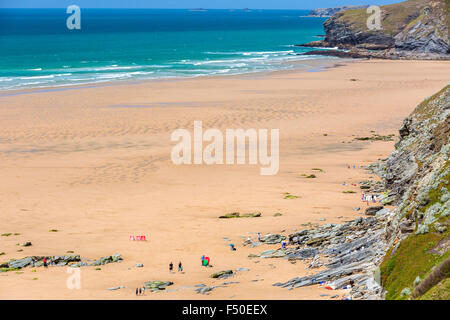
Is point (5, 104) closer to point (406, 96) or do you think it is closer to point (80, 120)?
point (80, 120)

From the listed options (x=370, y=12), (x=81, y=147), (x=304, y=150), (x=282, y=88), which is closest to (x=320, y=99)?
(x=282, y=88)

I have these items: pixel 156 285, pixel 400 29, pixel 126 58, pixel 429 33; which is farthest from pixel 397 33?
pixel 156 285

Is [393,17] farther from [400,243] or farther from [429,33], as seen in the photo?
[400,243]

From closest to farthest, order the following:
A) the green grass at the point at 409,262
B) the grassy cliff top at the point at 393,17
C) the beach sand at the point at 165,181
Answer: the green grass at the point at 409,262 < the beach sand at the point at 165,181 < the grassy cliff top at the point at 393,17

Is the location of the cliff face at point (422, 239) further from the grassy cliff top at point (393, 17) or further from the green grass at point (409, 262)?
the grassy cliff top at point (393, 17)

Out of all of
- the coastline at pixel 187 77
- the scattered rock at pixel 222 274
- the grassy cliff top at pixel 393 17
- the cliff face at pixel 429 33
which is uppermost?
the grassy cliff top at pixel 393 17

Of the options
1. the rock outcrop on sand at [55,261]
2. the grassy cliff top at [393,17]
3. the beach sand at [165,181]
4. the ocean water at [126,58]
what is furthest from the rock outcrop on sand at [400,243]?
Result: the grassy cliff top at [393,17]
